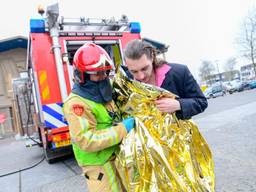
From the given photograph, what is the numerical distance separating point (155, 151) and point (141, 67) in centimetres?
58

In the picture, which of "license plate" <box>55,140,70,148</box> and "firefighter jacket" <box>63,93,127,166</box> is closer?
"firefighter jacket" <box>63,93,127,166</box>

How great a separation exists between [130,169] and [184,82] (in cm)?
75

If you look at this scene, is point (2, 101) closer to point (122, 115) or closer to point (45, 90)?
point (45, 90)

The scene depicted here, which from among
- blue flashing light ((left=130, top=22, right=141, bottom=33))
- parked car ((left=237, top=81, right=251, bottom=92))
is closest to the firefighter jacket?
blue flashing light ((left=130, top=22, right=141, bottom=33))

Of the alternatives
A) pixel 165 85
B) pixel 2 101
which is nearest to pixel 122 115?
pixel 165 85

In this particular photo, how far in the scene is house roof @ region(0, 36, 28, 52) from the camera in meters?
16.6

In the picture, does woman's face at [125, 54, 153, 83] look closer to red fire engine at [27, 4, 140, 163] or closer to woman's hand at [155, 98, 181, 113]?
woman's hand at [155, 98, 181, 113]

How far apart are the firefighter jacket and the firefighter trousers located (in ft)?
0.15

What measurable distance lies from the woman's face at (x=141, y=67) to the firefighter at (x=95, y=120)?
163 mm

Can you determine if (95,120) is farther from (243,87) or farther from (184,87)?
(243,87)

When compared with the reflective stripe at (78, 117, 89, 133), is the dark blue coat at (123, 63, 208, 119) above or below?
above

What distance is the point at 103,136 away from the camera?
62.5 inches

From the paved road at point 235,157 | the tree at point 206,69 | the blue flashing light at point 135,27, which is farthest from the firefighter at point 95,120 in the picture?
the tree at point 206,69

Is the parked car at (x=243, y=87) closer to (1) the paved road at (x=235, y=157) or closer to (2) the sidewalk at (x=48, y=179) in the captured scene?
(1) the paved road at (x=235, y=157)
